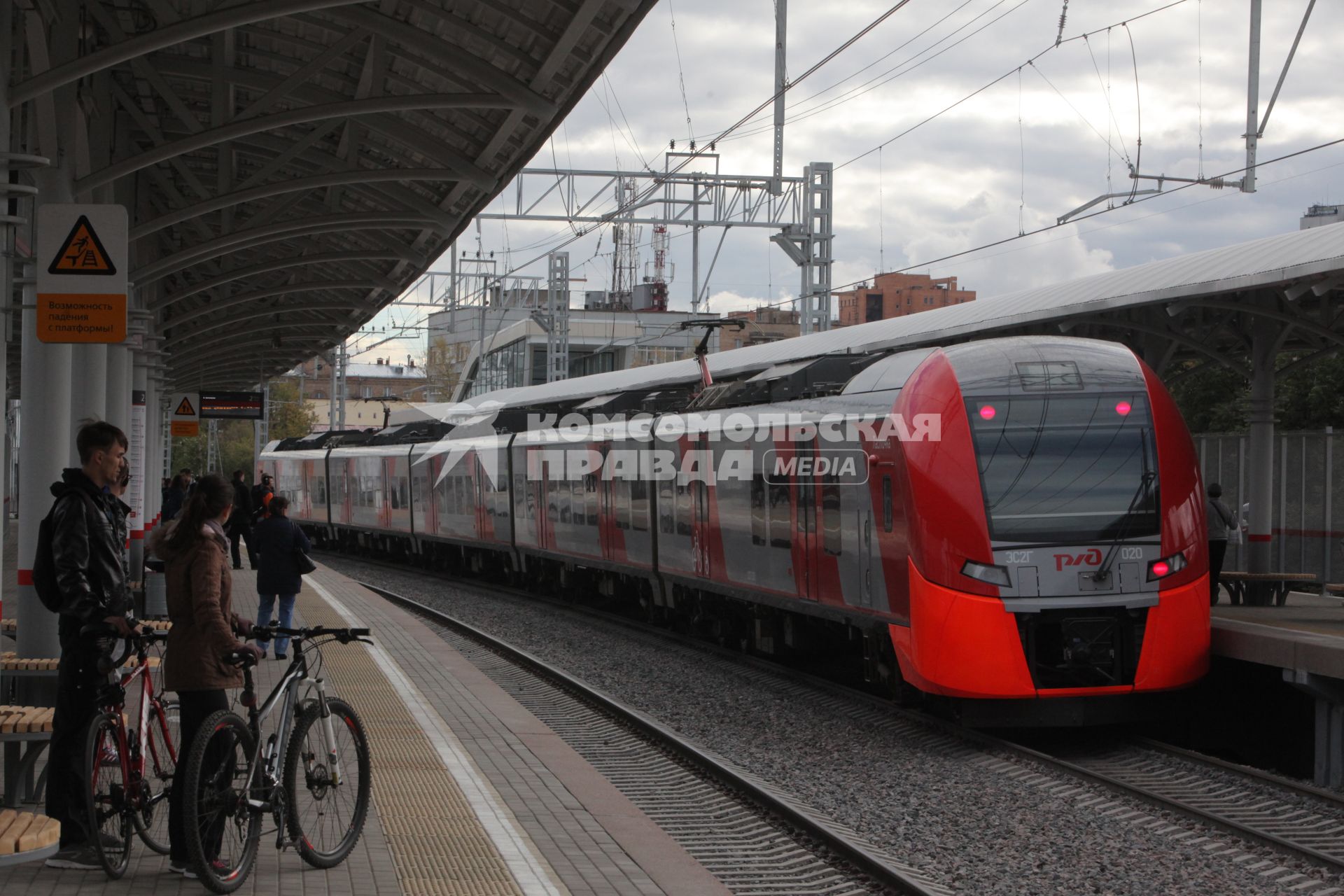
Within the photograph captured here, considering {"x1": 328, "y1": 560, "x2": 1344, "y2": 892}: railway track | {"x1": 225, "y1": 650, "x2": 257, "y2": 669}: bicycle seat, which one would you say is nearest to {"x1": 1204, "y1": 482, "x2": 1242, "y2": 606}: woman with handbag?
{"x1": 328, "y1": 560, "x2": 1344, "y2": 892}: railway track

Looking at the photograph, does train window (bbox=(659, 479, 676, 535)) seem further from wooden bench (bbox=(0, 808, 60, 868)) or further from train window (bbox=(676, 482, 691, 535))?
wooden bench (bbox=(0, 808, 60, 868))

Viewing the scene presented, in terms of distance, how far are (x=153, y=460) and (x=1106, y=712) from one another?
60.1ft

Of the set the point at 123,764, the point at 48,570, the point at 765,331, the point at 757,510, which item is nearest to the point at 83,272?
the point at 48,570

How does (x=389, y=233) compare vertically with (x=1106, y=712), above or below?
above

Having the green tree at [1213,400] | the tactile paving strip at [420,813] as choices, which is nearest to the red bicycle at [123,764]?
the tactile paving strip at [420,813]

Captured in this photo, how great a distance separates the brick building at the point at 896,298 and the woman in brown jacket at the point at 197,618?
9269cm

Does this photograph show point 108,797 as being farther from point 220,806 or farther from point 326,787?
point 326,787

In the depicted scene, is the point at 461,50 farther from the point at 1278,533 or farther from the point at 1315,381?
the point at 1315,381

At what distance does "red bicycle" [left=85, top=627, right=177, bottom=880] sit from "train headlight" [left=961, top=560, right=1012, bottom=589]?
574cm

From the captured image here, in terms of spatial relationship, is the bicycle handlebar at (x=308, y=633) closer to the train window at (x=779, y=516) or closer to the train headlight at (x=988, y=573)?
the train headlight at (x=988, y=573)

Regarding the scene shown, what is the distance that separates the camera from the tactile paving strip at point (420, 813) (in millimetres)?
6160

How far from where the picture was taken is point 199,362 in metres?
28.4

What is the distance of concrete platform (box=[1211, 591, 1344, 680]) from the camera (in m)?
10.1

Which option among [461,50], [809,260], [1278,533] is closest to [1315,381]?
[809,260]
